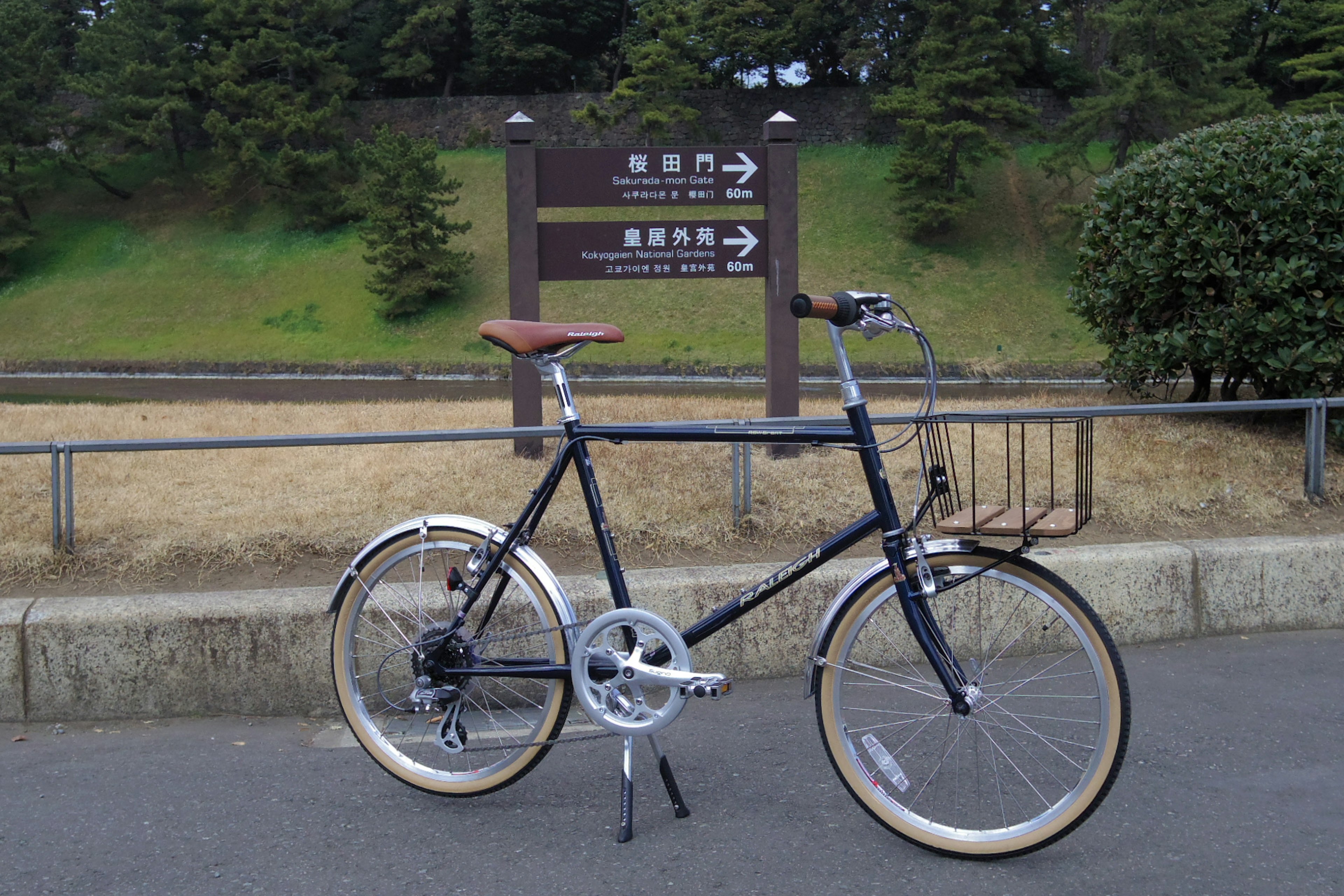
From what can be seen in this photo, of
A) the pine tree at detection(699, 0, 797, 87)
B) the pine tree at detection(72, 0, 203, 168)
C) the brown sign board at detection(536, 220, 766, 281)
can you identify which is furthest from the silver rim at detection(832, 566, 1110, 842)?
the pine tree at detection(72, 0, 203, 168)

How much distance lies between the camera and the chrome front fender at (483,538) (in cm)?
341

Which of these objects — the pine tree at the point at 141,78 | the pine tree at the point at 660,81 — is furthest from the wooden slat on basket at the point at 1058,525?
the pine tree at the point at 141,78

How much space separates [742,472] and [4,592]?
3.11 meters

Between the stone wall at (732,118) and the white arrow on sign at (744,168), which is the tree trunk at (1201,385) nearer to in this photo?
the white arrow on sign at (744,168)

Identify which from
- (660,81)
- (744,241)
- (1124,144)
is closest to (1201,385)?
(744,241)

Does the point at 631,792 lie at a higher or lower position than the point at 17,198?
lower

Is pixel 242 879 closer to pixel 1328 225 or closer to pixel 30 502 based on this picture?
pixel 30 502

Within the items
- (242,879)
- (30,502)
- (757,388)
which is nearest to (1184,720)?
(242,879)

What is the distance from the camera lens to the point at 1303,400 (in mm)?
5750

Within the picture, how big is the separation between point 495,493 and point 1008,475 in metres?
2.93

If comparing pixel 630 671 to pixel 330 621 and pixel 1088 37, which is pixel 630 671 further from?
pixel 1088 37

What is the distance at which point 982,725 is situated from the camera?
346 centimetres

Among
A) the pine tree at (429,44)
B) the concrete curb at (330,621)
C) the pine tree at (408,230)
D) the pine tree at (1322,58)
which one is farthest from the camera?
the pine tree at (429,44)

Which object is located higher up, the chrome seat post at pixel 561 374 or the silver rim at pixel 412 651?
the chrome seat post at pixel 561 374
